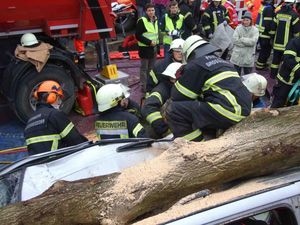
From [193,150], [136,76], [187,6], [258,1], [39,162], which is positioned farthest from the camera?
[258,1]

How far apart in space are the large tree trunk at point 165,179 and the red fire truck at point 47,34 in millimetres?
3769

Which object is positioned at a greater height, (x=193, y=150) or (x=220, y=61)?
(x=220, y=61)

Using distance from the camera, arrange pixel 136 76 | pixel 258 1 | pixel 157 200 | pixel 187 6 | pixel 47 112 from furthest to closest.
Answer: pixel 258 1
pixel 187 6
pixel 136 76
pixel 47 112
pixel 157 200

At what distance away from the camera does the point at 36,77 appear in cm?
604

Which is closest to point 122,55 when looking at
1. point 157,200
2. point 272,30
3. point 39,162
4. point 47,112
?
point 272,30

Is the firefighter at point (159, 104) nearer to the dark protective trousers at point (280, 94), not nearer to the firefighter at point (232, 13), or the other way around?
the dark protective trousers at point (280, 94)

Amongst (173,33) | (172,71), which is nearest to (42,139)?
(172,71)

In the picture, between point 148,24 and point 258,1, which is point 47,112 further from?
point 258,1

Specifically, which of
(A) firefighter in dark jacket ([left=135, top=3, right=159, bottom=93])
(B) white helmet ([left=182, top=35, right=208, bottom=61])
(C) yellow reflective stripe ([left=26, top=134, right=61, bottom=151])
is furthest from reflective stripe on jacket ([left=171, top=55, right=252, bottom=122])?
(A) firefighter in dark jacket ([left=135, top=3, right=159, bottom=93])

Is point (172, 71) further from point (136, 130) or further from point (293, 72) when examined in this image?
point (293, 72)

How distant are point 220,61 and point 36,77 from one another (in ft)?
11.4

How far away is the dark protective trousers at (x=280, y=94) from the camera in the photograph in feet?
20.1

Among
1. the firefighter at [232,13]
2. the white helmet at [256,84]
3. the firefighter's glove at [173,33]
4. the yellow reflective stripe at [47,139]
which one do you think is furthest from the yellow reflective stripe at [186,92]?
the firefighter at [232,13]

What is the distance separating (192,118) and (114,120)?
3.20 ft
